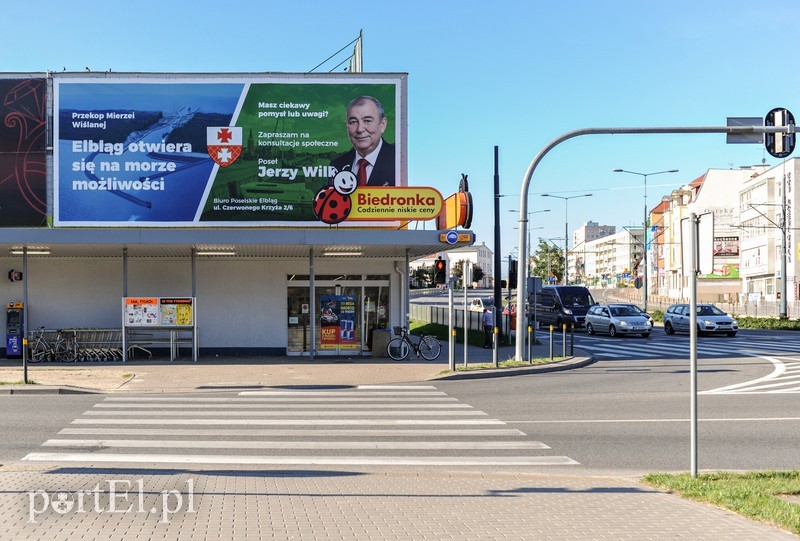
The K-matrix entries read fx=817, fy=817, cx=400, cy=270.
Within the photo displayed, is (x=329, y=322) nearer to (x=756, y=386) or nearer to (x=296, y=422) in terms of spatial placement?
(x=756, y=386)

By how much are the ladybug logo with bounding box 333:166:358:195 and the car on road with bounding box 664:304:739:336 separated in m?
20.1

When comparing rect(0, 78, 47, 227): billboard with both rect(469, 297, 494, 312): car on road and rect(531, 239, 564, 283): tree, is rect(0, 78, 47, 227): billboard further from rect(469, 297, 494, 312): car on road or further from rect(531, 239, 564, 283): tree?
rect(531, 239, 564, 283): tree

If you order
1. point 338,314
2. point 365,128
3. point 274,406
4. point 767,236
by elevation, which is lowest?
point 274,406

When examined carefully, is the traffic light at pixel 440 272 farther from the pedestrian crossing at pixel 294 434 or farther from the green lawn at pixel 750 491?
the green lawn at pixel 750 491

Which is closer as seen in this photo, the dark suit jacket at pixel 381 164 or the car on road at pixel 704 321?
the dark suit jacket at pixel 381 164

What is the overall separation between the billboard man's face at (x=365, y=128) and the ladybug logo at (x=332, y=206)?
2454 millimetres

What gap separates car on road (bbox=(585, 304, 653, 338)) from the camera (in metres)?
38.3

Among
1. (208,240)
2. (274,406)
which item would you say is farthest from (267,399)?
(208,240)

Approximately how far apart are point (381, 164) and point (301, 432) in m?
16.3

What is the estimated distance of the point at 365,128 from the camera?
27.6 m

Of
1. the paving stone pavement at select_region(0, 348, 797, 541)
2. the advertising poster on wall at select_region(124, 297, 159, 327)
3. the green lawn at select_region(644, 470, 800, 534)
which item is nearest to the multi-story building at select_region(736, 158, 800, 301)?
the advertising poster on wall at select_region(124, 297, 159, 327)

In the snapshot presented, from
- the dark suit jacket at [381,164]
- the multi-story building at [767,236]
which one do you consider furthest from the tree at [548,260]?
the dark suit jacket at [381,164]

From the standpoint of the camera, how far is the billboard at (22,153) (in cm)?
2673

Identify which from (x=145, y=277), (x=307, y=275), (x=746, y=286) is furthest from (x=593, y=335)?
(x=746, y=286)
